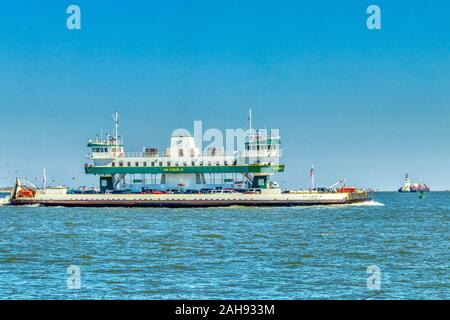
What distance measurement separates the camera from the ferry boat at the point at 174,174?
10444cm

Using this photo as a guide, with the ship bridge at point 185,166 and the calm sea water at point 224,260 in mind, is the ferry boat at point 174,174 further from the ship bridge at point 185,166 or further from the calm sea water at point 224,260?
the calm sea water at point 224,260

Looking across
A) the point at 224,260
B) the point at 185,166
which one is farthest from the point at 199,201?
the point at 224,260

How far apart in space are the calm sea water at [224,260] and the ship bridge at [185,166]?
1602 inches

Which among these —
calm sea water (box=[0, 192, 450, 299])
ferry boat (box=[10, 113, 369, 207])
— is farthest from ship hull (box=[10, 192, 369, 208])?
calm sea water (box=[0, 192, 450, 299])

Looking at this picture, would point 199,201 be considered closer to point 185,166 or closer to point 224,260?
point 185,166

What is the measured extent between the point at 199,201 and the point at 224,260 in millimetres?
63693

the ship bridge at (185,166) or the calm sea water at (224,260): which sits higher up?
the ship bridge at (185,166)

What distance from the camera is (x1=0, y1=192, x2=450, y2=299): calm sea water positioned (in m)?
28.2

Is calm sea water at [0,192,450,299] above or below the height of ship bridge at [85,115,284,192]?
below

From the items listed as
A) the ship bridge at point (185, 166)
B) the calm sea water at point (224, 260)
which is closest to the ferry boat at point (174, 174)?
the ship bridge at point (185, 166)

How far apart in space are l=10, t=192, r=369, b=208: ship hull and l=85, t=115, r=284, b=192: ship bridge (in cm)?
598

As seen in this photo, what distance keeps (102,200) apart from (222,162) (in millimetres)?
18502

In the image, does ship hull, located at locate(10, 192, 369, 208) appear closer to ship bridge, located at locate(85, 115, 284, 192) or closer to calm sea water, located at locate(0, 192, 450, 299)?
ship bridge, located at locate(85, 115, 284, 192)
